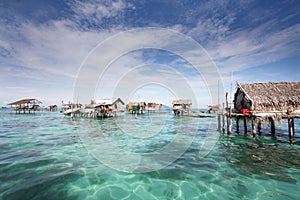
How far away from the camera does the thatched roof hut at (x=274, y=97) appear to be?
557 inches

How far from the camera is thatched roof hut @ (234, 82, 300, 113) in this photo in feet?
46.4

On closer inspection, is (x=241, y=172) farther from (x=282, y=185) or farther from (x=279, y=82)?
(x=279, y=82)

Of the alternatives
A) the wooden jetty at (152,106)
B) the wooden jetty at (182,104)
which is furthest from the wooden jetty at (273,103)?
the wooden jetty at (152,106)

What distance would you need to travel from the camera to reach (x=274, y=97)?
1461cm

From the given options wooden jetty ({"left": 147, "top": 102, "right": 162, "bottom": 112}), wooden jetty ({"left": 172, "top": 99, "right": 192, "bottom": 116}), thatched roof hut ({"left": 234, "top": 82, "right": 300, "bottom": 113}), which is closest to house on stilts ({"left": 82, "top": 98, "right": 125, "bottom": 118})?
wooden jetty ({"left": 147, "top": 102, "right": 162, "bottom": 112})

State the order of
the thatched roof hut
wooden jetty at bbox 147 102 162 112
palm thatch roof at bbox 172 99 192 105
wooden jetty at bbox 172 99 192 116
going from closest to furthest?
the thatched roof hut < wooden jetty at bbox 172 99 192 116 < palm thatch roof at bbox 172 99 192 105 < wooden jetty at bbox 147 102 162 112

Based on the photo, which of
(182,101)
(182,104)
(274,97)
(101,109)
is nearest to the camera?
(274,97)

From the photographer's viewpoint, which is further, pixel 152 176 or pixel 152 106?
pixel 152 106

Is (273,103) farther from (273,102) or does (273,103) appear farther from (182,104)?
(182,104)

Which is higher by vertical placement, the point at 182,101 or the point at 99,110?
the point at 182,101

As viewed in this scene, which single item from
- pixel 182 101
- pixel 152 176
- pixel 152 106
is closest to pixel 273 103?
pixel 152 176

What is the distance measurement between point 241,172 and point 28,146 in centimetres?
1405

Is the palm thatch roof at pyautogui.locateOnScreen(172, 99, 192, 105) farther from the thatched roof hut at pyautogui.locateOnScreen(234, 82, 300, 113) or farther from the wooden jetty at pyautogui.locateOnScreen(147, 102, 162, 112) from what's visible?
the thatched roof hut at pyautogui.locateOnScreen(234, 82, 300, 113)

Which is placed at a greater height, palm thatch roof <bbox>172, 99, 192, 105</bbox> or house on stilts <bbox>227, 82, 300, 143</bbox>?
palm thatch roof <bbox>172, 99, 192, 105</bbox>
